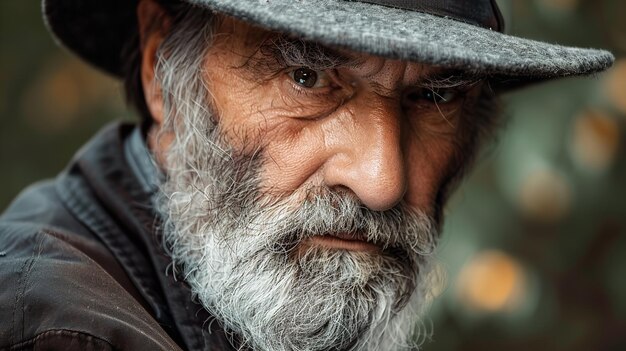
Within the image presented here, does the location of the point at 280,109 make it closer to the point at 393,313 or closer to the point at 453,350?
the point at 393,313

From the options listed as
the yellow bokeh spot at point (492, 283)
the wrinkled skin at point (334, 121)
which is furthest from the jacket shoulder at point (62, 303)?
the yellow bokeh spot at point (492, 283)

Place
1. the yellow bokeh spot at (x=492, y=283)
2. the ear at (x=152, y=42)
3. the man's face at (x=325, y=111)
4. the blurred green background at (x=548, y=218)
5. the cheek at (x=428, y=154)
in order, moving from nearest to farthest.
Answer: the man's face at (x=325, y=111), the cheek at (x=428, y=154), the ear at (x=152, y=42), the blurred green background at (x=548, y=218), the yellow bokeh spot at (x=492, y=283)

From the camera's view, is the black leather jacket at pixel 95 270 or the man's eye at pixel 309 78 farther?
the man's eye at pixel 309 78

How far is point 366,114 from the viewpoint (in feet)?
6.13

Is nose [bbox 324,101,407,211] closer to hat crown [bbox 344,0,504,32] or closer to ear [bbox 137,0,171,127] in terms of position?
hat crown [bbox 344,0,504,32]

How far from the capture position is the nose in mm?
1804

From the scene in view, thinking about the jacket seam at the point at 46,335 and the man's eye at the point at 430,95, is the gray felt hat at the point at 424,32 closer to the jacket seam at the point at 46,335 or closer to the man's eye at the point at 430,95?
the man's eye at the point at 430,95

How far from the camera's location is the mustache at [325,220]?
1864 mm

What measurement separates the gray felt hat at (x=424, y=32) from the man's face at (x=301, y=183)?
156 millimetres

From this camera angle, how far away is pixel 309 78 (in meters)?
1.92

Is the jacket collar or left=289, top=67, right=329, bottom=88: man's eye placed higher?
left=289, top=67, right=329, bottom=88: man's eye

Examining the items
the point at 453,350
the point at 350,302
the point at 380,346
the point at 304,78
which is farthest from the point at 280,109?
the point at 453,350

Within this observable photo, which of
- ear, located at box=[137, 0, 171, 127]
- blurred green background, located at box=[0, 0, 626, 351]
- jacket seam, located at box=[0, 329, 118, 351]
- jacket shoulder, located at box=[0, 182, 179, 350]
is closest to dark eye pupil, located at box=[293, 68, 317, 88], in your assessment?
ear, located at box=[137, 0, 171, 127]

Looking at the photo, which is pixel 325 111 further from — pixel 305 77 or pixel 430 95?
pixel 430 95
